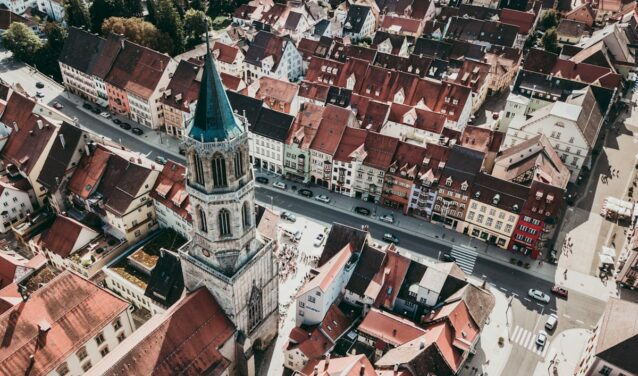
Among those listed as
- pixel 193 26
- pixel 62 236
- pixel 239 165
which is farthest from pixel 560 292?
pixel 193 26

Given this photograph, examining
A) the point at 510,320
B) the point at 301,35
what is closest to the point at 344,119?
the point at 510,320

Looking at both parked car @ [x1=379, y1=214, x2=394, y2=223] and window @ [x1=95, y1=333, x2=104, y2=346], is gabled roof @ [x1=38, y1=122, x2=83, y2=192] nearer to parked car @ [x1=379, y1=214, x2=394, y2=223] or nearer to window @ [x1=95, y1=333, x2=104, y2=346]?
window @ [x1=95, y1=333, x2=104, y2=346]

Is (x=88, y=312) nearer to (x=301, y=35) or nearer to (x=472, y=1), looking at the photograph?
(x=301, y=35)

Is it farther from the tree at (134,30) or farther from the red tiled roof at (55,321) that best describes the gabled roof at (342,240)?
the tree at (134,30)

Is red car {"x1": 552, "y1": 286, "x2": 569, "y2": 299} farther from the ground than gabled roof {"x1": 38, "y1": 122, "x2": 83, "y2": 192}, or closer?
farther from the ground

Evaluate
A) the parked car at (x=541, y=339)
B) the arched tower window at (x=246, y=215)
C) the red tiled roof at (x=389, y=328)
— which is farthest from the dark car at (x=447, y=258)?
the arched tower window at (x=246, y=215)

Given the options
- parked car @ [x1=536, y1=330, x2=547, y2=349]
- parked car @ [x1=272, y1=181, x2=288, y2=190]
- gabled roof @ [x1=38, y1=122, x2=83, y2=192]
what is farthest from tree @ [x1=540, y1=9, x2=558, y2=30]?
gabled roof @ [x1=38, y1=122, x2=83, y2=192]
